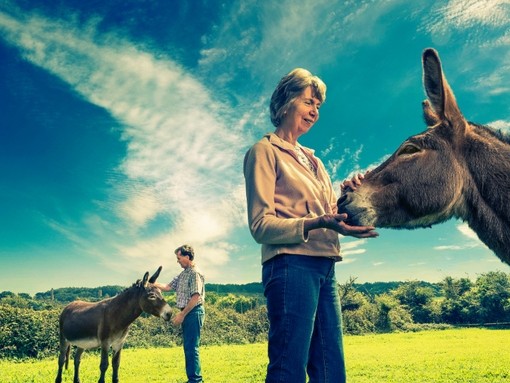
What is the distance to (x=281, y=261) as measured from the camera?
284 cm

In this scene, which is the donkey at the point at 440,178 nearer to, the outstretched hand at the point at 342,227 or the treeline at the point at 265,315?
the outstretched hand at the point at 342,227

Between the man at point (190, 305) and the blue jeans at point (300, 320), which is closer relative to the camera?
the blue jeans at point (300, 320)

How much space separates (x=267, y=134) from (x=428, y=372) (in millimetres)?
11029

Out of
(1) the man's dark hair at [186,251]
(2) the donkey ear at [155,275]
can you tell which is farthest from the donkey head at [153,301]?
(1) the man's dark hair at [186,251]

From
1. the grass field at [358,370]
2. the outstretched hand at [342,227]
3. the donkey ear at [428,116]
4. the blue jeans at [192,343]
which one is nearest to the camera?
the outstretched hand at [342,227]

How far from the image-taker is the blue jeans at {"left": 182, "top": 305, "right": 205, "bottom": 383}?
24.7 feet

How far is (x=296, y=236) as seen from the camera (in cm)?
274

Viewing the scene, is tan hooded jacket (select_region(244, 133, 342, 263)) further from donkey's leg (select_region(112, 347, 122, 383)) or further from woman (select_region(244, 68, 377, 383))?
donkey's leg (select_region(112, 347, 122, 383))

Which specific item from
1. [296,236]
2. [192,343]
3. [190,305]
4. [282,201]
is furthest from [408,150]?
[192,343]

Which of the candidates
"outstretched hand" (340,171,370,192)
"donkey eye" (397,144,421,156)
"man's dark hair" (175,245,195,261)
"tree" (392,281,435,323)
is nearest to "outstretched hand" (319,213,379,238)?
"outstretched hand" (340,171,370,192)

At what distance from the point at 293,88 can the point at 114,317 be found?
8.28m

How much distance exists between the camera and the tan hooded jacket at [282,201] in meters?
2.78

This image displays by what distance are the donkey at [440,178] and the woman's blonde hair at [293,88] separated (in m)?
0.81

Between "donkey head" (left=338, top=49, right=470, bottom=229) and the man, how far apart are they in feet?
17.2
